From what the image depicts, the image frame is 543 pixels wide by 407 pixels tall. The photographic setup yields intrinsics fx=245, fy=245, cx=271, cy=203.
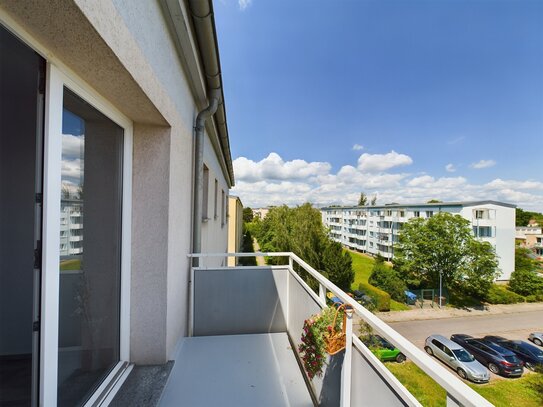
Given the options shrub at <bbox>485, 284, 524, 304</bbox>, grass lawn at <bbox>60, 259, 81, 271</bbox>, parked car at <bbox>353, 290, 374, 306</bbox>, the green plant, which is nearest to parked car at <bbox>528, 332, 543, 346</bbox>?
shrub at <bbox>485, 284, 524, 304</bbox>

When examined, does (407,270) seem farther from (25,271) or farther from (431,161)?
(25,271)

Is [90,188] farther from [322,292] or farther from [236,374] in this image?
[236,374]

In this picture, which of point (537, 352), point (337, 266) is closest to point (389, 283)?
point (337, 266)

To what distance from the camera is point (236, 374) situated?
7.16ft

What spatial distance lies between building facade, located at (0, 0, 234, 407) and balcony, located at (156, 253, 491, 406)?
42 cm

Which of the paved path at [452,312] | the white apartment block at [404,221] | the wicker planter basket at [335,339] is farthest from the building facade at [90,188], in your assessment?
the white apartment block at [404,221]

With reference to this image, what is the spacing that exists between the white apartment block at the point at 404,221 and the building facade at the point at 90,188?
2266cm

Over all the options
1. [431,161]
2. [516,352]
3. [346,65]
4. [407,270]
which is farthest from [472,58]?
[431,161]

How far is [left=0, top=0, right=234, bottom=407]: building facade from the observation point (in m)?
1.04

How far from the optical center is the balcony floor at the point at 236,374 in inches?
74.6

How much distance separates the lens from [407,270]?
864 inches

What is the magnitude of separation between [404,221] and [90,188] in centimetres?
3196

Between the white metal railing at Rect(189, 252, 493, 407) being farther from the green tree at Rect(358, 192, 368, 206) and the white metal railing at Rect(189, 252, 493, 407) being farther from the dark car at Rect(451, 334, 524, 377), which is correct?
the green tree at Rect(358, 192, 368, 206)

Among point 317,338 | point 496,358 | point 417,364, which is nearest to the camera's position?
point 417,364
